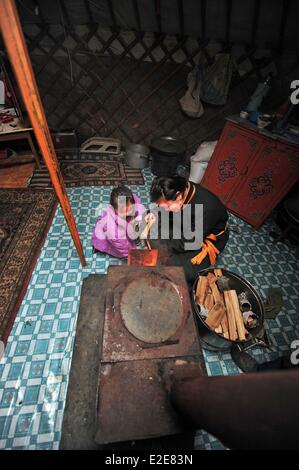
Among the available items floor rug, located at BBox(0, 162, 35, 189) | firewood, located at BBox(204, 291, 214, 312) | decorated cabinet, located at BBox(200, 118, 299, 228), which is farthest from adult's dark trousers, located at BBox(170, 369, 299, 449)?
floor rug, located at BBox(0, 162, 35, 189)

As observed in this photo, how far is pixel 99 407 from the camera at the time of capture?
1.18 meters

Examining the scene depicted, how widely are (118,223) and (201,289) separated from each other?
1.19 metres

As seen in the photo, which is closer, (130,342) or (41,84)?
(130,342)

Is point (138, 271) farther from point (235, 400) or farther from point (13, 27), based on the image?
point (13, 27)

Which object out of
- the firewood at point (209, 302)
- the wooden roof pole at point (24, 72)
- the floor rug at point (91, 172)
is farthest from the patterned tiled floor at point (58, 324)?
the wooden roof pole at point (24, 72)

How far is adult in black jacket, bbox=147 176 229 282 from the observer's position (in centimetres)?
229

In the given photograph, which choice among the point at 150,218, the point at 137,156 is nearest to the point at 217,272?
the point at 150,218

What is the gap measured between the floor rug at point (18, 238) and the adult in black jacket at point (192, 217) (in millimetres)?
1598

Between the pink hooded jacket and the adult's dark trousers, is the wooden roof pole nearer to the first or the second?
the pink hooded jacket

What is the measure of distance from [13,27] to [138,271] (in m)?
1.56

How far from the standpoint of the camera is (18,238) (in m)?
3.01
